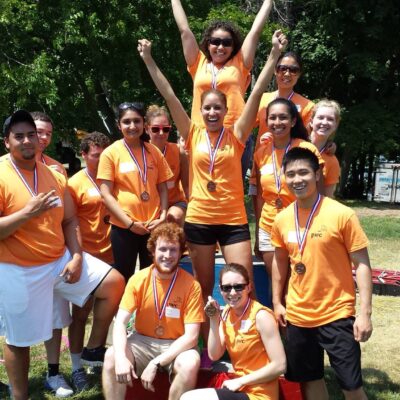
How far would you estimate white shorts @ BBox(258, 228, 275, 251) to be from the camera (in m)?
4.79

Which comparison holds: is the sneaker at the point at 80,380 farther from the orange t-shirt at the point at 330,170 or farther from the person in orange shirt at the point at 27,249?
the orange t-shirt at the point at 330,170

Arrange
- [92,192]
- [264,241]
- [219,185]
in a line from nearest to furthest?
[219,185] < [264,241] < [92,192]

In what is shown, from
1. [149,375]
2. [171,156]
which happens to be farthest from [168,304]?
[171,156]

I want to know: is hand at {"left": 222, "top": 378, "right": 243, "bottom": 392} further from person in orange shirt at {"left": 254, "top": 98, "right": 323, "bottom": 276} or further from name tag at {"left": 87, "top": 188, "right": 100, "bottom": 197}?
name tag at {"left": 87, "top": 188, "right": 100, "bottom": 197}

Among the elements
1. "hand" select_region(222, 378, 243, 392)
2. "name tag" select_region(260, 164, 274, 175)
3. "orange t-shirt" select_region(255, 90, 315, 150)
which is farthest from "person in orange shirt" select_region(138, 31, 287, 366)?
"hand" select_region(222, 378, 243, 392)

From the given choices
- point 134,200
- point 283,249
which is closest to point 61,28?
point 134,200

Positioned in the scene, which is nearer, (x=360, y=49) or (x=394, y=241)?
(x=394, y=241)

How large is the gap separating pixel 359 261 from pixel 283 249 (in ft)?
1.89

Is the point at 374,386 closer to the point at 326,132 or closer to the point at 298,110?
the point at 326,132

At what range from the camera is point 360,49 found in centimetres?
1889

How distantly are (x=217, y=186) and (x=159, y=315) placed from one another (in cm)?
108

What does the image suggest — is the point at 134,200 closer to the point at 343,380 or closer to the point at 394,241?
the point at 343,380

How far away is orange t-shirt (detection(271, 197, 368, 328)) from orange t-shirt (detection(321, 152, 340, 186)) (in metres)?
1.13

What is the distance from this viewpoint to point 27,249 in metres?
4.20
